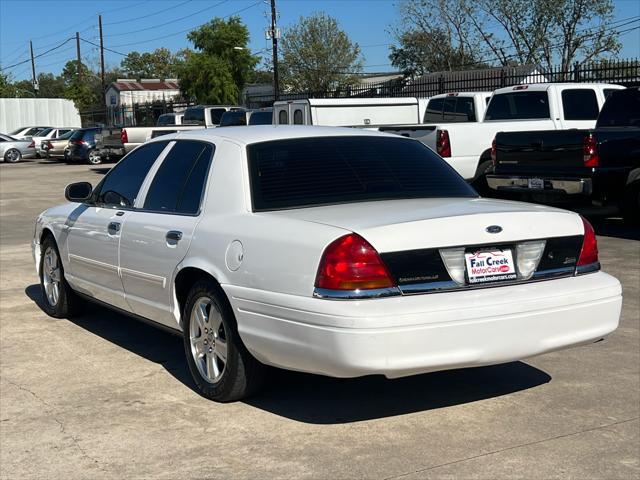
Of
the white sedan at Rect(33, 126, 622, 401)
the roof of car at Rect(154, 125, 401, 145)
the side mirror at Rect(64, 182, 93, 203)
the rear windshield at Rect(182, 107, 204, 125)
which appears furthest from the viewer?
the rear windshield at Rect(182, 107, 204, 125)

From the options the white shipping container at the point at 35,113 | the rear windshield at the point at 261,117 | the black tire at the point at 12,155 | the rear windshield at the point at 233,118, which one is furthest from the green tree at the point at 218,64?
the rear windshield at the point at 261,117

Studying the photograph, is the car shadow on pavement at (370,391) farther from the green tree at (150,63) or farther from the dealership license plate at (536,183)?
the green tree at (150,63)

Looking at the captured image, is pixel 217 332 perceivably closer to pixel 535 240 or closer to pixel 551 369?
pixel 535 240

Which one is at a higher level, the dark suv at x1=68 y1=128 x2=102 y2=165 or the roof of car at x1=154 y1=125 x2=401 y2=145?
Result: the roof of car at x1=154 y1=125 x2=401 y2=145

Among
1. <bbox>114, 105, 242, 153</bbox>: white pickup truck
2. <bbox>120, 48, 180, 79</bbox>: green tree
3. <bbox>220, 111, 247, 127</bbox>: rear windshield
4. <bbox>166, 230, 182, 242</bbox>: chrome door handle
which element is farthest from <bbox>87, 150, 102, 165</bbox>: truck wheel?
<bbox>120, 48, 180, 79</bbox>: green tree

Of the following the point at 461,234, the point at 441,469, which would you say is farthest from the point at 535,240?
the point at 441,469

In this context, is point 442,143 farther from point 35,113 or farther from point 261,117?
point 35,113

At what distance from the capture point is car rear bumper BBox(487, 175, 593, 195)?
11648mm

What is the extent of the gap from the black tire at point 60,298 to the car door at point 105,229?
0.35 meters

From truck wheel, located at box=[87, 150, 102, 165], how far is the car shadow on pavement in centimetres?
2983

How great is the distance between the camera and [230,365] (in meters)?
5.13

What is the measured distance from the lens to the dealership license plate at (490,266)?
15.2 ft

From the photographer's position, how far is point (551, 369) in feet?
19.6

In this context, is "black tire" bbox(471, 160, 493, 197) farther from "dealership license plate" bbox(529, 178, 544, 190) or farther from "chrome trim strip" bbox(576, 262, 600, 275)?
"chrome trim strip" bbox(576, 262, 600, 275)
